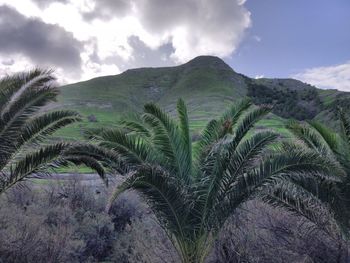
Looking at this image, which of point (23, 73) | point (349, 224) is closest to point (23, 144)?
point (23, 73)

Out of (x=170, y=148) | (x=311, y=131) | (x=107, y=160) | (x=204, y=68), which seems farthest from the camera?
(x=204, y=68)

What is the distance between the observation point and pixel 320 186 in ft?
31.4

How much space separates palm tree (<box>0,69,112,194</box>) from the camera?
9.46 metres

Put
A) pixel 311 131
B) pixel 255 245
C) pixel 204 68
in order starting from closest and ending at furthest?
pixel 311 131 → pixel 255 245 → pixel 204 68

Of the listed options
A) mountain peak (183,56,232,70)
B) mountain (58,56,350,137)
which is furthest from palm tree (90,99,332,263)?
mountain peak (183,56,232,70)

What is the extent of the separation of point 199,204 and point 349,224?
12.1ft

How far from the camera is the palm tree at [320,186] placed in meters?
9.51

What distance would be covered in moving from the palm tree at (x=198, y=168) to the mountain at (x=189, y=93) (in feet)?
194

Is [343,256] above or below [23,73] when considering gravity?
below

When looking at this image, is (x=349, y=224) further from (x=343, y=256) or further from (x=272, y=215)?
(x=272, y=215)

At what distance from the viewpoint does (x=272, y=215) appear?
1409 centimetres

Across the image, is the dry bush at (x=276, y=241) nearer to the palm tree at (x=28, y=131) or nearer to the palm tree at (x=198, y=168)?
the palm tree at (x=198, y=168)

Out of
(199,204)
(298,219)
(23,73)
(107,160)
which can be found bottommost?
(298,219)

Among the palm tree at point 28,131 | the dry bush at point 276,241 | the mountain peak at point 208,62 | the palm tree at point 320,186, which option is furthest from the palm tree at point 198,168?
the mountain peak at point 208,62
